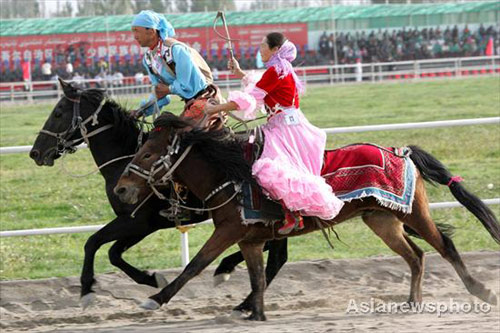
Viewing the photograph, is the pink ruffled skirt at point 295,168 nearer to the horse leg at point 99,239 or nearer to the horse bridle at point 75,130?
the horse leg at point 99,239

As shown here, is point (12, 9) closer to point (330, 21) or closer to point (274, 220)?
point (330, 21)

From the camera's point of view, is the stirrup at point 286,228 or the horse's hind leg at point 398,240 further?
the horse's hind leg at point 398,240

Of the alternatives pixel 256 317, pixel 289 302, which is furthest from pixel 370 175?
pixel 289 302

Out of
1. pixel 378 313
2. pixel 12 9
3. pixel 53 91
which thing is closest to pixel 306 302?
pixel 378 313

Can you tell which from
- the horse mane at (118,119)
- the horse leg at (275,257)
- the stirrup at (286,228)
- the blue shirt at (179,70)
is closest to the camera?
the stirrup at (286,228)

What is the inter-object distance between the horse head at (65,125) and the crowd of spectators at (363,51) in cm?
2618

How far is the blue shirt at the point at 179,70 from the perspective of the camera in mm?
7191

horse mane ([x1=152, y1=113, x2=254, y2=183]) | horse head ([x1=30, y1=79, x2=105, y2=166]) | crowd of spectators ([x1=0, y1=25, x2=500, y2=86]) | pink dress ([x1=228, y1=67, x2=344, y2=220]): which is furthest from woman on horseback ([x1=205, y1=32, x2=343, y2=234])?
crowd of spectators ([x1=0, y1=25, x2=500, y2=86])

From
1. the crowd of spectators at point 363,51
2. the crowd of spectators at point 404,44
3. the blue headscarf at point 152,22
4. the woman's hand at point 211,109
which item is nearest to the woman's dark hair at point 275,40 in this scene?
the woman's hand at point 211,109

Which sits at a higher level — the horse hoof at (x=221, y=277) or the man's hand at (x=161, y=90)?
the man's hand at (x=161, y=90)

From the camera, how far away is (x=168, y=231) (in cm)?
1074

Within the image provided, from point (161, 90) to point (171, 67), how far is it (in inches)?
7.8

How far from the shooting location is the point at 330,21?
39.4 m

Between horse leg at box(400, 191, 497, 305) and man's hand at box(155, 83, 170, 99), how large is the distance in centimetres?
207
